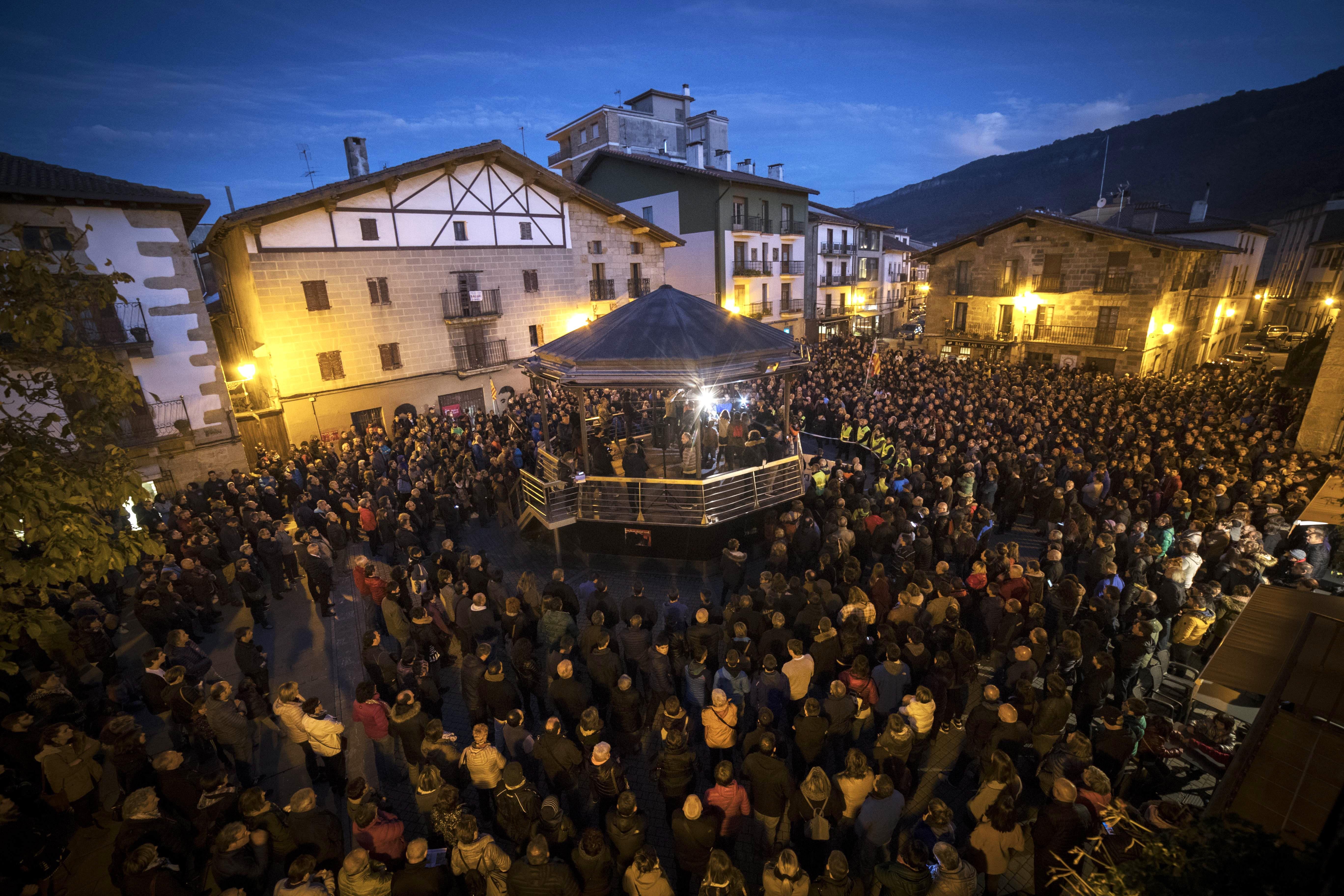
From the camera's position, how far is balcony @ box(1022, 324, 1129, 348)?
A: 27.0 meters

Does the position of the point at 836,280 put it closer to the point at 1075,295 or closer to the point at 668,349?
the point at 1075,295

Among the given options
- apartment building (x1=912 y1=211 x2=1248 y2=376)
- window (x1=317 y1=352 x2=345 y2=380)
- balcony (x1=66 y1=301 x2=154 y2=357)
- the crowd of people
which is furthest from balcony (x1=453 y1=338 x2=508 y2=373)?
apartment building (x1=912 y1=211 x2=1248 y2=376)

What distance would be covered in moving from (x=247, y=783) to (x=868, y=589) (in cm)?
886

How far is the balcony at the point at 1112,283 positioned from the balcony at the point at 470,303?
2892 centimetres

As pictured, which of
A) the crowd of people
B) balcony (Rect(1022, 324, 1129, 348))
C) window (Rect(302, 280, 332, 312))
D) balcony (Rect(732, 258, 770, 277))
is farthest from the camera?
balcony (Rect(732, 258, 770, 277))

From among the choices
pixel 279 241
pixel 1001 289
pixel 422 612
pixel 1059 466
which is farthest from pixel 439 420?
pixel 1001 289

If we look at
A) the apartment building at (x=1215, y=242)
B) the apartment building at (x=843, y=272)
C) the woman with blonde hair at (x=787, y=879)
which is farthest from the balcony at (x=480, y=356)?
the apartment building at (x=1215, y=242)

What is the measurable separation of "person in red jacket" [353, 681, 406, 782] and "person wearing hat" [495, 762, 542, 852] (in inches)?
82.2

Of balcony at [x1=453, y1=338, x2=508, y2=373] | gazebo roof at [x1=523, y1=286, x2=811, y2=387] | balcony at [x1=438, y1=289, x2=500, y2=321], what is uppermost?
balcony at [x1=438, y1=289, x2=500, y2=321]

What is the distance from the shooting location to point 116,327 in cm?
1534

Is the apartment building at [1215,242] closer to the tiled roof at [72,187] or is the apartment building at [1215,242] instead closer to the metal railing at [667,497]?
the metal railing at [667,497]

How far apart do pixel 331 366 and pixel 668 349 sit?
51.9 ft

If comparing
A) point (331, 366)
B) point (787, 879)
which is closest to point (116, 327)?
point (331, 366)

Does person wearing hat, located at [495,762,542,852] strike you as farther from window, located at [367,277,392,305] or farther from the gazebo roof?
window, located at [367,277,392,305]
